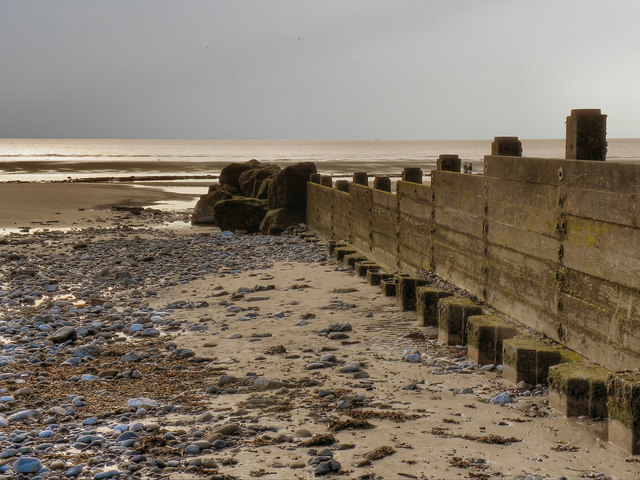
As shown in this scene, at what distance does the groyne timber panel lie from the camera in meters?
7.07

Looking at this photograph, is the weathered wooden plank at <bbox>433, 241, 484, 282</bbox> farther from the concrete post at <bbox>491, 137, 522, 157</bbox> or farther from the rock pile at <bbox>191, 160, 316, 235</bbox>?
the rock pile at <bbox>191, 160, 316, 235</bbox>

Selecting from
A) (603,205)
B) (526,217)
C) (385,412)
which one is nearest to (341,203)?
(526,217)

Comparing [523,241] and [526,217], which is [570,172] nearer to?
[526,217]

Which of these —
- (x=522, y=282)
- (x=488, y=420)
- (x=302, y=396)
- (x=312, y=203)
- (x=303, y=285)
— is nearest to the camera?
(x=488, y=420)

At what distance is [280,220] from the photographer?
22.6m

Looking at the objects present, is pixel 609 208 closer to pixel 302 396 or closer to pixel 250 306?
pixel 302 396

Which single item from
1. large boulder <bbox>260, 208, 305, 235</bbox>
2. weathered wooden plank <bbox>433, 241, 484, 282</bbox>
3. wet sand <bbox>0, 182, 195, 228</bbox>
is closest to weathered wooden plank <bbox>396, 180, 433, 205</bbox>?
weathered wooden plank <bbox>433, 241, 484, 282</bbox>

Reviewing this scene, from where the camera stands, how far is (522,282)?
916 centimetres

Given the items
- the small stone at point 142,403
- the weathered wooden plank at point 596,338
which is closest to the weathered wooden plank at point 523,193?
the weathered wooden plank at point 596,338

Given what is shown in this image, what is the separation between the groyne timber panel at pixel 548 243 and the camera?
7.07m

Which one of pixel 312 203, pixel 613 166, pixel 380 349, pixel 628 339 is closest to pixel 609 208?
pixel 613 166

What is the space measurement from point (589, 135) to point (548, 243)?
1.25 m

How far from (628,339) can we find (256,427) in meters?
3.44

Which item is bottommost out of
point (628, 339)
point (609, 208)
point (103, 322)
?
point (103, 322)
